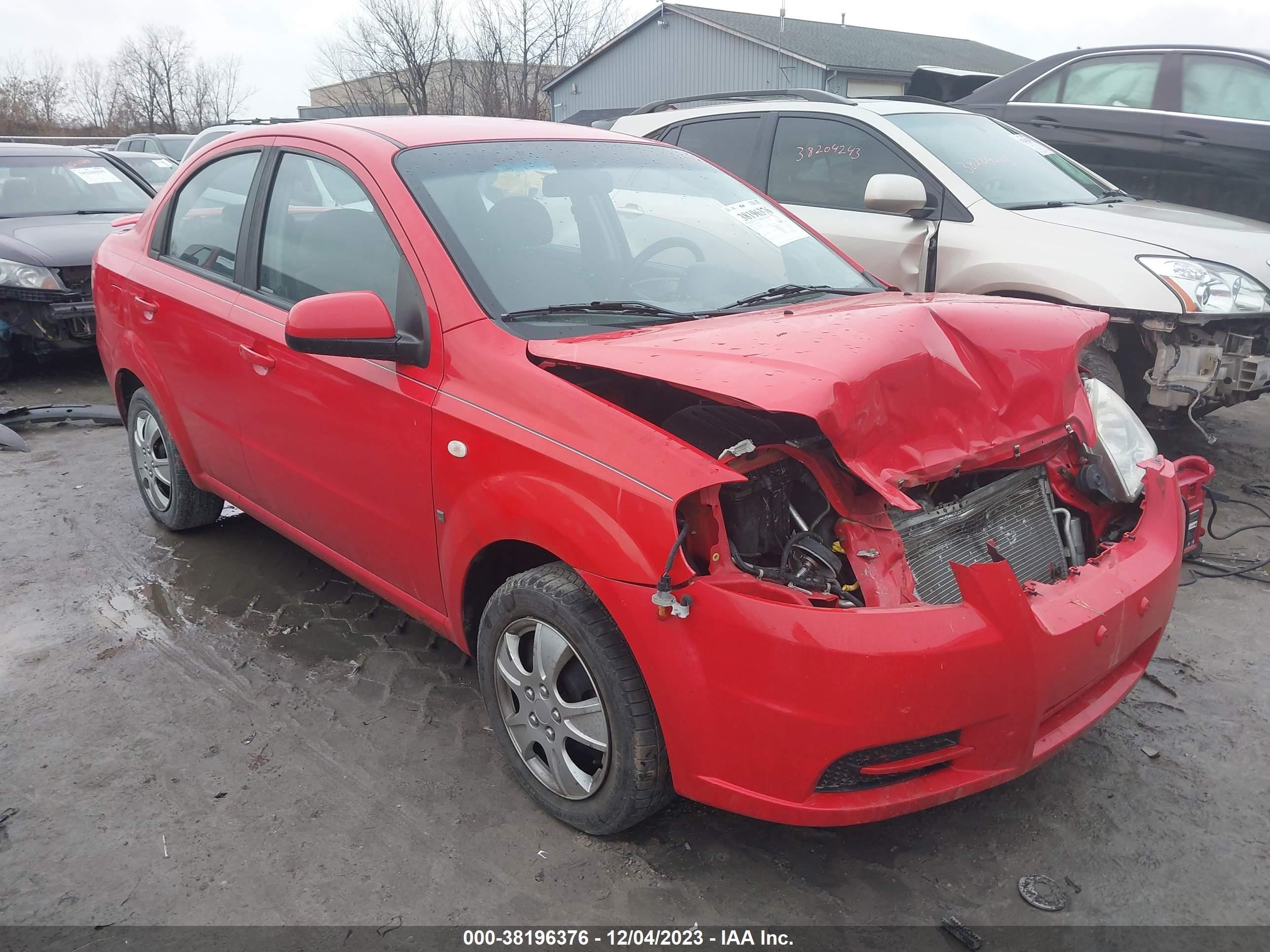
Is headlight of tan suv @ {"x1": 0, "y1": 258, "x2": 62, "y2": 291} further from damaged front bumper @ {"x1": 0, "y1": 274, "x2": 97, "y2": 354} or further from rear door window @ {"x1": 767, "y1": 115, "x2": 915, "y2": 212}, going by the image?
rear door window @ {"x1": 767, "y1": 115, "x2": 915, "y2": 212}

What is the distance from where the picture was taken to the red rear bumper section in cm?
200

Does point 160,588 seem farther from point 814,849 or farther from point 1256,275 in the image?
point 1256,275

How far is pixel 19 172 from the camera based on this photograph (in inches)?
330

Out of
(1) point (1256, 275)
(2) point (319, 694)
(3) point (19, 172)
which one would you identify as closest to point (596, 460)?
(2) point (319, 694)

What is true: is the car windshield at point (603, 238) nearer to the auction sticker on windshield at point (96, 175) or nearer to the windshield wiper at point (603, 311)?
the windshield wiper at point (603, 311)

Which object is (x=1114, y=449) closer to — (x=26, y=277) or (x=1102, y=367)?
(x=1102, y=367)

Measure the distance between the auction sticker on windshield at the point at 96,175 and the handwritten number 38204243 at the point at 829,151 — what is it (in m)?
6.71

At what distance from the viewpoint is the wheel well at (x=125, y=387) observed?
4.40 metres

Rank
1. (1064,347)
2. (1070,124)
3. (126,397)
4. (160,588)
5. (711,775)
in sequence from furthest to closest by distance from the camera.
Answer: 1. (1070,124)
2. (126,397)
3. (160,588)
4. (1064,347)
5. (711,775)

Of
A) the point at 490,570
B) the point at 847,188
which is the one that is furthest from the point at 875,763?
the point at 847,188

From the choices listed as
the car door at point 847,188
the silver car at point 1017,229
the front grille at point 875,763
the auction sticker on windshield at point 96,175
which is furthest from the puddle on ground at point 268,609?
the auction sticker on windshield at point 96,175

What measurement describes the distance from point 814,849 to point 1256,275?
12.4ft

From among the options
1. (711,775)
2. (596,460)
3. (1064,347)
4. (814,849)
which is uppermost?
(1064,347)

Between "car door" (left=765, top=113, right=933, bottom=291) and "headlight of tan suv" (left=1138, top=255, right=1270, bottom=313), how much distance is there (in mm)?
1152
